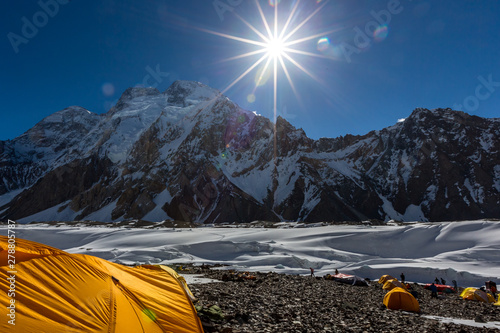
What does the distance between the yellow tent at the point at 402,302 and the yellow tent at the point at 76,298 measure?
445 inches

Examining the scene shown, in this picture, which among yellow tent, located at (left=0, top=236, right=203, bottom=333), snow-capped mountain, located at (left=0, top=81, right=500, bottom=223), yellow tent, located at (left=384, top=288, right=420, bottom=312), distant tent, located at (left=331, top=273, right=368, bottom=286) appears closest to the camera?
yellow tent, located at (left=0, top=236, right=203, bottom=333)

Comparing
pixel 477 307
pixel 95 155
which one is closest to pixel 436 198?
pixel 477 307

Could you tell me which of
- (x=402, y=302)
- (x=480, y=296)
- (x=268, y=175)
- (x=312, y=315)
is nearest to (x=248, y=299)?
(x=312, y=315)

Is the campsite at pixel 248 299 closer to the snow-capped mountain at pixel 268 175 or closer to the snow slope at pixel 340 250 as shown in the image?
the snow slope at pixel 340 250

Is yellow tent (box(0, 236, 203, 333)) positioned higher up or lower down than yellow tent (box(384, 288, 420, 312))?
higher up

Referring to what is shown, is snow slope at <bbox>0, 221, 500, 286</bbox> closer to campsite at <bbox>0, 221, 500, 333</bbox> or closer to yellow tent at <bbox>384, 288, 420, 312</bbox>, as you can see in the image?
campsite at <bbox>0, 221, 500, 333</bbox>

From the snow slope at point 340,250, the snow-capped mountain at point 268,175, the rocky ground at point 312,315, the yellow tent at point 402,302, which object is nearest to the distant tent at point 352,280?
the snow slope at point 340,250

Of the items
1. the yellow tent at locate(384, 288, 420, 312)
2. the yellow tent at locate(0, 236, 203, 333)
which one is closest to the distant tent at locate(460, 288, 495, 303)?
the yellow tent at locate(384, 288, 420, 312)

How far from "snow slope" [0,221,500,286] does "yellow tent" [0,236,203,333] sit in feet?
85.3

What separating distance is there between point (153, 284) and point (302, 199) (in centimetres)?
14168

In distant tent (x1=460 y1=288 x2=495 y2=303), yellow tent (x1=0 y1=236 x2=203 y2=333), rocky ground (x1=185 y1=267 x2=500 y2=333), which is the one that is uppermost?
yellow tent (x1=0 y1=236 x2=203 y2=333)

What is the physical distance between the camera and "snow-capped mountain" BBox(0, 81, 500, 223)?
140m

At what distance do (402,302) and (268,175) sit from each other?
149m

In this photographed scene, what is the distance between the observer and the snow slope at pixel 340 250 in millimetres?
30719
